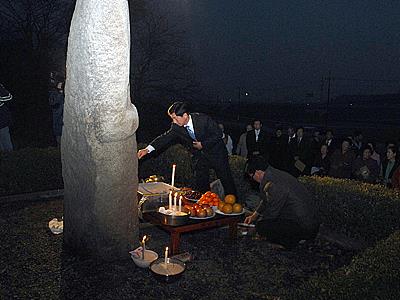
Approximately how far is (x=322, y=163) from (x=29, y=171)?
7492mm

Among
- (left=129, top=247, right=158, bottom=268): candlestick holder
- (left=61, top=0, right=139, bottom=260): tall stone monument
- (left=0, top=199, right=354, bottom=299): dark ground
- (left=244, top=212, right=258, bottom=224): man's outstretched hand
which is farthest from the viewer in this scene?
(left=244, top=212, right=258, bottom=224): man's outstretched hand

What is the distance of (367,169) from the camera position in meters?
9.75

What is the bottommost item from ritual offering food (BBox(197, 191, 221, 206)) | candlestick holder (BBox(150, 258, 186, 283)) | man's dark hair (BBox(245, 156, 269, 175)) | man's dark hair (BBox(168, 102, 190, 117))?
candlestick holder (BBox(150, 258, 186, 283))

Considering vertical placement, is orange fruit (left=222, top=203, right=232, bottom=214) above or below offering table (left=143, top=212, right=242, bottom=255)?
above

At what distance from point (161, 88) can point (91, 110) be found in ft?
57.6

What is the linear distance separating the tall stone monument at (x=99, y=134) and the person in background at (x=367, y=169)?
6056 millimetres

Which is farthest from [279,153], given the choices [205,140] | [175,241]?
[175,241]

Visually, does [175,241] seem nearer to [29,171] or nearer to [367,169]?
[29,171]

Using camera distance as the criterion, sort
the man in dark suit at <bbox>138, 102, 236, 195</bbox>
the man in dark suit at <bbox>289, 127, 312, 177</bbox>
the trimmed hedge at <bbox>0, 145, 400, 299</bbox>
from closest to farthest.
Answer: the trimmed hedge at <bbox>0, 145, 400, 299</bbox>, the man in dark suit at <bbox>138, 102, 236, 195</bbox>, the man in dark suit at <bbox>289, 127, 312, 177</bbox>

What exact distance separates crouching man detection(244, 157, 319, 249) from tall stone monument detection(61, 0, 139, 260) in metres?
1.95

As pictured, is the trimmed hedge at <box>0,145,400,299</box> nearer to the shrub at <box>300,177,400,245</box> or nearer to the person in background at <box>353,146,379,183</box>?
the shrub at <box>300,177,400,245</box>

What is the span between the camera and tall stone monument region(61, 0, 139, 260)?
542 cm

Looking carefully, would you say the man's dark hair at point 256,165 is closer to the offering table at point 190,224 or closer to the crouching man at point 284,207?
the crouching man at point 284,207

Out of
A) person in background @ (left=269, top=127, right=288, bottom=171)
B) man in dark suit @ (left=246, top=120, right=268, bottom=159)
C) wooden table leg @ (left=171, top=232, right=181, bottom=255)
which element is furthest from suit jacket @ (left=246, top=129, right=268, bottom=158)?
wooden table leg @ (left=171, top=232, right=181, bottom=255)
